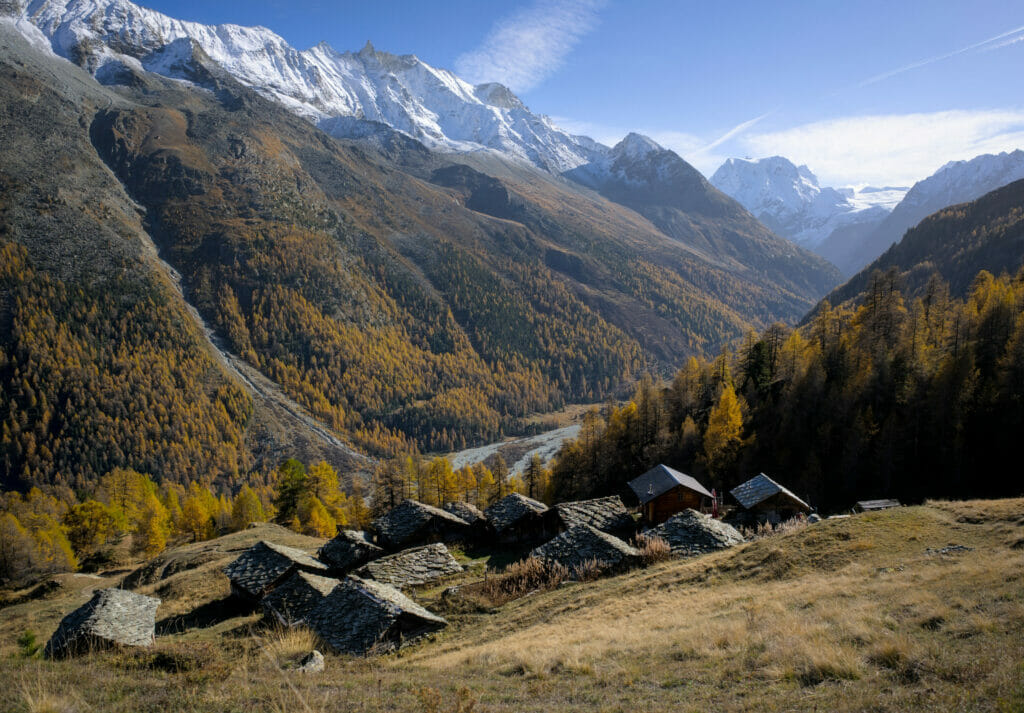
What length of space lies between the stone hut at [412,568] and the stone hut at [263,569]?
492cm

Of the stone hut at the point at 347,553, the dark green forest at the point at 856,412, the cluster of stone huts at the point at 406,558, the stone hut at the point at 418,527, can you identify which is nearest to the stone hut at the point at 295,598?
the cluster of stone huts at the point at 406,558

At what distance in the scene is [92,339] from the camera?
168125 millimetres

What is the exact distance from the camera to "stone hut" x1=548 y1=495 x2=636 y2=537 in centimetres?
3944

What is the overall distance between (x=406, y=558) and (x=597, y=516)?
47.2ft

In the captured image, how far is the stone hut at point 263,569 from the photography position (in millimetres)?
34125

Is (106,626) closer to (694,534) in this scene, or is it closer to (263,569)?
(263,569)

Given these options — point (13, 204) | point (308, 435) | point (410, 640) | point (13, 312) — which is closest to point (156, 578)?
point (410, 640)

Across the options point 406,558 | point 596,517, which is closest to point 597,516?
point 596,517

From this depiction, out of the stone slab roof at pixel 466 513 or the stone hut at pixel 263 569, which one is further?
the stone slab roof at pixel 466 513

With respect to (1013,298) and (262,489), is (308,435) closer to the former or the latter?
(262,489)

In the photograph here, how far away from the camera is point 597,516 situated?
40.3 meters

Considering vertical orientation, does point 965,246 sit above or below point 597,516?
above

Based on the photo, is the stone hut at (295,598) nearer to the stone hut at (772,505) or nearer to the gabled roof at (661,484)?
the gabled roof at (661,484)

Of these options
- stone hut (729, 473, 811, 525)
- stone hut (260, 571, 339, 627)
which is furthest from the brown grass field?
stone hut (729, 473, 811, 525)
